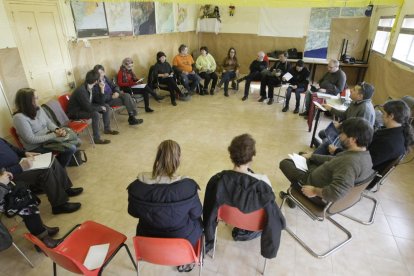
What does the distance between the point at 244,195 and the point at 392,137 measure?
5.09 ft

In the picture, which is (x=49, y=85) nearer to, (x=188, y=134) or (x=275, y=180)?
(x=188, y=134)

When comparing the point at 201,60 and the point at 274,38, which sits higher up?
the point at 274,38

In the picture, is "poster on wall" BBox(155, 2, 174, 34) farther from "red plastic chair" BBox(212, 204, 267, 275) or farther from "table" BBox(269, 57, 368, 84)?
"red plastic chair" BBox(212, 204, 267, 275)

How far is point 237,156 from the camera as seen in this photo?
1.73 meters

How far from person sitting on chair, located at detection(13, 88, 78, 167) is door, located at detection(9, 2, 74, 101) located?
0.95 metres

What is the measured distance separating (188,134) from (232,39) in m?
5.18

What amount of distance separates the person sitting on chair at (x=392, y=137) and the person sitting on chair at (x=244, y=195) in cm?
118

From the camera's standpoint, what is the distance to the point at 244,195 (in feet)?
5.28

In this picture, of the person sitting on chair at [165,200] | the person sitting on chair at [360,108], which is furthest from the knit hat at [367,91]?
the person sitting on chair at [165,200]

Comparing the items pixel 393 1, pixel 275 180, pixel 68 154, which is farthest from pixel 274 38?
pixel 68 154

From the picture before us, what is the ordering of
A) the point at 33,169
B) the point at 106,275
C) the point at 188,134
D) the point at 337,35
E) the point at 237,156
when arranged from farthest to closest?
the point at 337,35 → the point at 188,134 → the point at 33,169 → the point at 106,275 → the point at 237,156

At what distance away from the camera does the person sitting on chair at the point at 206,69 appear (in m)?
6.31

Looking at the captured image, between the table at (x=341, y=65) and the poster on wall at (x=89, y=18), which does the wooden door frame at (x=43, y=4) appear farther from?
the table at (x=341, y=65)

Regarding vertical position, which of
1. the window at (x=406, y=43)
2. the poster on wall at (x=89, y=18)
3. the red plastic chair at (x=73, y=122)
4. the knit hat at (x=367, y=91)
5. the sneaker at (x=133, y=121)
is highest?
the poster on wall at (x=89, y=18)
